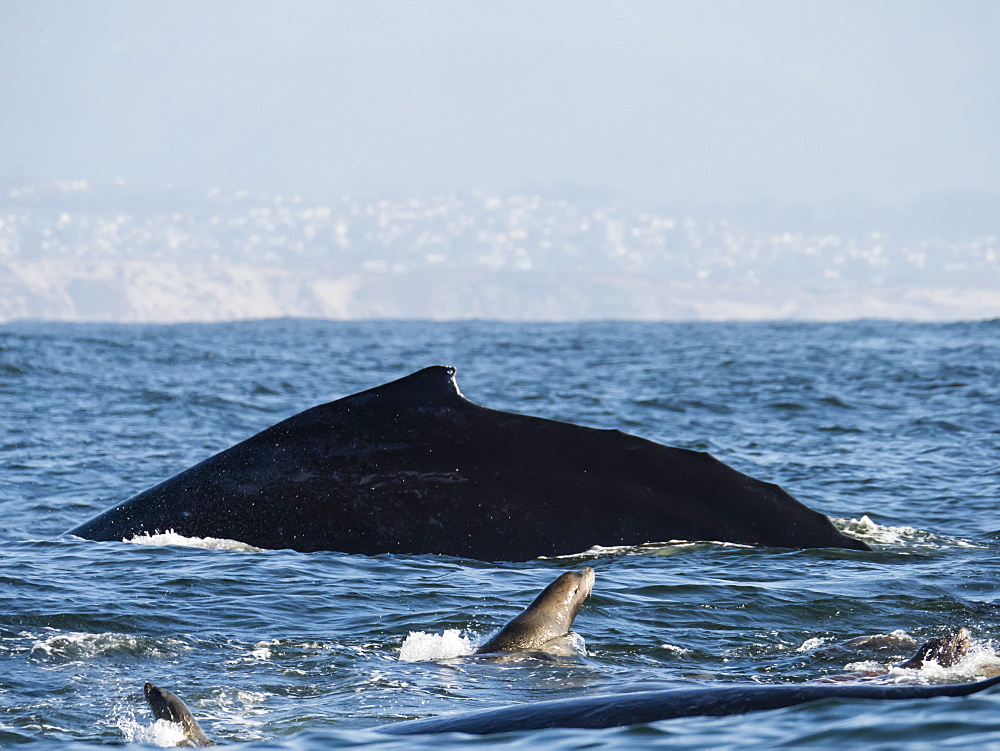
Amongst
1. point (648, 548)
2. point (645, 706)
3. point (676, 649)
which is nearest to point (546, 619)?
point (676, 649)

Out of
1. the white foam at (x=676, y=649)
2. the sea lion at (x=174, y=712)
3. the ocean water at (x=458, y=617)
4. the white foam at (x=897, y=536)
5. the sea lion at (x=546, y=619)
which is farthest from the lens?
the white foam at (x=897, y=536)

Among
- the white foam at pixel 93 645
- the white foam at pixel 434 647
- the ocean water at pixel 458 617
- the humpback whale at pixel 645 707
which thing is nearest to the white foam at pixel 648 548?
the ocean water at pixel 458 617

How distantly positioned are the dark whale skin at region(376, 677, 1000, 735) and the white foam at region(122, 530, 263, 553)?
2.87 meters

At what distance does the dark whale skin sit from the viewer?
5418 millimetres

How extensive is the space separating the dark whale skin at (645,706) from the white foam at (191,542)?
2.87 m

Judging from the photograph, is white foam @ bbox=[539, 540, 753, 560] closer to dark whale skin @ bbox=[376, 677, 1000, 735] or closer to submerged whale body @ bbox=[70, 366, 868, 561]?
submerged whale body @ bbox=[70, 366, 868, 561]

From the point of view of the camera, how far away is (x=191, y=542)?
8117 millimetres

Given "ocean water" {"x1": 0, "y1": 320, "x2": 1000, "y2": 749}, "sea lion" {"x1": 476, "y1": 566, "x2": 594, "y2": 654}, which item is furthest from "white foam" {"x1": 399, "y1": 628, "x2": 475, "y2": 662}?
"sea lion" {"x1": 476, "y1": 566, "x2": 594, "y2": 654}

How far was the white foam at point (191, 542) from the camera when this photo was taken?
319 inches

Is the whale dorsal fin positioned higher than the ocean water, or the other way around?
the whale dorsal fin

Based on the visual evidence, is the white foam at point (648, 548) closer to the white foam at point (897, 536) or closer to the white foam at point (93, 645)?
the white foam at point (93, 645)

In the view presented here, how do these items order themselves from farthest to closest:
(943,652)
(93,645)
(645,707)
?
1. (93,645)
2. (943,652)
3. (645,707)

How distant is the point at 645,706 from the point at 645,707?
1 centimetres

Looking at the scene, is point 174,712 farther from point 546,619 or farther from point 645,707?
point 546,619
